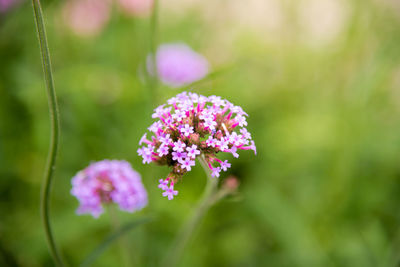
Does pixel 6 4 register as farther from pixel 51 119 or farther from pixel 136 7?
pixel 51 119

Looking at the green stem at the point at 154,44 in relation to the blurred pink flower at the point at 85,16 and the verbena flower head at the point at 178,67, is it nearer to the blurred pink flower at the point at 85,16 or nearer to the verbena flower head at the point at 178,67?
the verbena flower head at the point at 178,67

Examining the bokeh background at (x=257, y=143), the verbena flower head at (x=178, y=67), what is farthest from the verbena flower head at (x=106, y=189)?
the verbena flower head at (x=178, y=67)

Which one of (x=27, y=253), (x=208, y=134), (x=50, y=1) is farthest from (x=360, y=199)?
(x=50, y=1)

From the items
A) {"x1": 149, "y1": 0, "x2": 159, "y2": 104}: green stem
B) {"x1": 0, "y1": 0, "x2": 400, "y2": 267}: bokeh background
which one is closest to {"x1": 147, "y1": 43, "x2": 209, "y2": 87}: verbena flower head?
{"x1": 0, "y1": 0, "x2": 400, "y2": 267}: bokeh background

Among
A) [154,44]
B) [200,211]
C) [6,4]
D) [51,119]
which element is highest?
[6,4]

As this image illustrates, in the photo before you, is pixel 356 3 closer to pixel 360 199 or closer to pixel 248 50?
pixel 248 50

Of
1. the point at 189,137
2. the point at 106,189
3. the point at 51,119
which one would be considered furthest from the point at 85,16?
the point at 189,137
